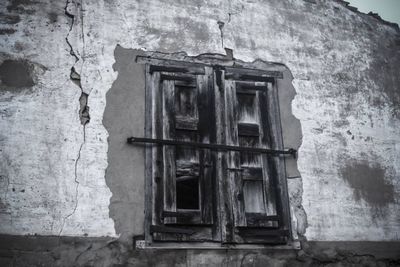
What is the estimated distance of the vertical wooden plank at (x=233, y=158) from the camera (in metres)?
4.94

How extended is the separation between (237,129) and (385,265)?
2212 millimetres

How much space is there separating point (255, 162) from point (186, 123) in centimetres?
85

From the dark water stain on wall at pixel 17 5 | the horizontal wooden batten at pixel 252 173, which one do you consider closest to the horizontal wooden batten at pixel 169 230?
the horizontal wooden batten at pixel 252 173

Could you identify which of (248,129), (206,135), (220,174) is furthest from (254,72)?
(220,174)

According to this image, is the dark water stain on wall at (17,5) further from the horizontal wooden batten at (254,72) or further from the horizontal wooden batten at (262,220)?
the horizontal wooden batten at (262,220)

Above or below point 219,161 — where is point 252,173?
below

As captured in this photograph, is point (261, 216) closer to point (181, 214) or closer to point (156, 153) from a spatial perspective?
point (181, 214)

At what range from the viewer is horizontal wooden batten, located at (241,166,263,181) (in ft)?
16.8

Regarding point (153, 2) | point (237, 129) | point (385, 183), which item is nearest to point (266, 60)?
point (237, 129)

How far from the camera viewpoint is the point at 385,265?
5363 mm

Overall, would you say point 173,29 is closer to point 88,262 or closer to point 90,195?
point 90,195

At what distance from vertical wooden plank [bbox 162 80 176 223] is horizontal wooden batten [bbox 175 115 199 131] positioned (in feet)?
0.19

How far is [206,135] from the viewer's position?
5125 millimetres

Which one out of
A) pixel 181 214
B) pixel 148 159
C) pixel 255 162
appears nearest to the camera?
pixel 181 214
